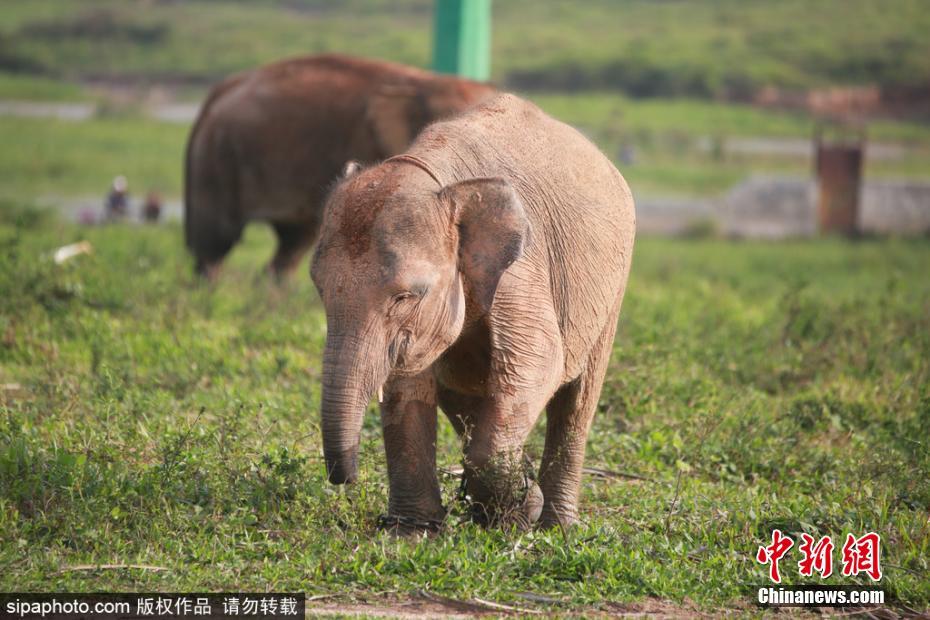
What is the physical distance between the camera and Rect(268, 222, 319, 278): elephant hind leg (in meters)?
11.6

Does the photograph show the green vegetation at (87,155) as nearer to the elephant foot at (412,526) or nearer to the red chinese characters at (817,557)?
the elephant foot at (412,526)

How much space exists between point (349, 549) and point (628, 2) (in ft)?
120

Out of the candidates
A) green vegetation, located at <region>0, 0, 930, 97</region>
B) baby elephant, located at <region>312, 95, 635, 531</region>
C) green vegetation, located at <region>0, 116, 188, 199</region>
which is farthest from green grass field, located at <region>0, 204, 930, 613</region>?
green vegetation, located at <region>0, 0, 930, 97</region>

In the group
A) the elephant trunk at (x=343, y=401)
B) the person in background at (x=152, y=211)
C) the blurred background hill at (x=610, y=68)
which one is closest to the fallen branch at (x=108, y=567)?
the elephant trunk at (x=343, y=401)

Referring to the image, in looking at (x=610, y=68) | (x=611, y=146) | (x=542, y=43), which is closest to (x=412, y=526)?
(x=611, y=146)

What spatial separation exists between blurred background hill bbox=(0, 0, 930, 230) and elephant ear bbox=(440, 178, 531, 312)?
20.0 meters

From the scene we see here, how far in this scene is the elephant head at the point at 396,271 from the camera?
15.3 ft

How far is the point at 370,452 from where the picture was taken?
236 inches

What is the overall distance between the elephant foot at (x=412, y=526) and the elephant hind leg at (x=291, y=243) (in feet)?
20.9

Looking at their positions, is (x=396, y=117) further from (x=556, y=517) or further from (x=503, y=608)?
(x=503, y=608)

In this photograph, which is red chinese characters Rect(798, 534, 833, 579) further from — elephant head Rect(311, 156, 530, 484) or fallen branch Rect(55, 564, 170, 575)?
fallen branch Rect(55, 564, 170, 575)

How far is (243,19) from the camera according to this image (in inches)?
1403

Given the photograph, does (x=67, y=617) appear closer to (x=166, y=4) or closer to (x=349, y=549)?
(x=349, y=549)

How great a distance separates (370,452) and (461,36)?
7923mm
